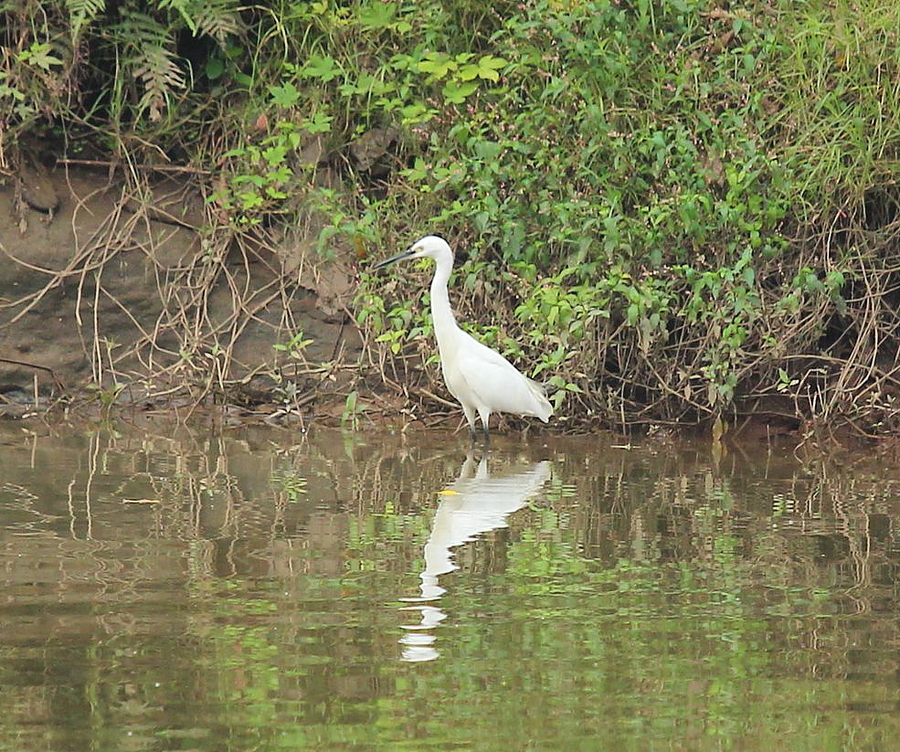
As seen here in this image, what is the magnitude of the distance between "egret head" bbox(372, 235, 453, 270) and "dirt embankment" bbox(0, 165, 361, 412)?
958 millimetres

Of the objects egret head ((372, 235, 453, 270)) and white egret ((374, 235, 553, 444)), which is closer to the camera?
white egret ((374, 235, 553, 444))

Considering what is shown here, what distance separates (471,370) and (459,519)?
Answer: 1.88 m

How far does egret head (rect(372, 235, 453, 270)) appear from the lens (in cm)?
873

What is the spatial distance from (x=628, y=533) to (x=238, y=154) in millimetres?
4344

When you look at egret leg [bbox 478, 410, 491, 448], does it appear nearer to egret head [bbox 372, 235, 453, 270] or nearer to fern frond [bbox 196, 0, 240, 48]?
egret head [bbox 372, 235, 453, 270]

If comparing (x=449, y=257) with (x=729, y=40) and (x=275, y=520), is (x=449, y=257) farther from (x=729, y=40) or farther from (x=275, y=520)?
(x=275, y=520)

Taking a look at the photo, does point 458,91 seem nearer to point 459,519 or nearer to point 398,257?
point 398,257

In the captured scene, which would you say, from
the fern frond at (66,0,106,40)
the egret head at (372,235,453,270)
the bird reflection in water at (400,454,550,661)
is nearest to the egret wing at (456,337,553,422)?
the bird reflection in water at (400,454,550,661)

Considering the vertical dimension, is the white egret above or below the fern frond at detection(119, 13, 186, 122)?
below

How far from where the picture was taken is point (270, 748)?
3.81m

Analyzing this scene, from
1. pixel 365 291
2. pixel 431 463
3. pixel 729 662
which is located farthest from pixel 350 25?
pixel 729 662

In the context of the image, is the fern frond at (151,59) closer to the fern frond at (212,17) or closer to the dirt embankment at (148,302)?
the fern frond at (212,17)

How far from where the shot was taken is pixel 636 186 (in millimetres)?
8812

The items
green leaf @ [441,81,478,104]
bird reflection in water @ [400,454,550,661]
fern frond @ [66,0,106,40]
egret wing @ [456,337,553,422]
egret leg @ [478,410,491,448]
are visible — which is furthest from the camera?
fern frond @ [66,0,106,40]
